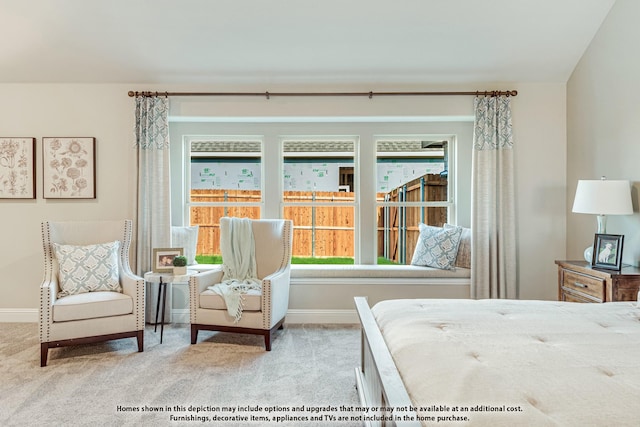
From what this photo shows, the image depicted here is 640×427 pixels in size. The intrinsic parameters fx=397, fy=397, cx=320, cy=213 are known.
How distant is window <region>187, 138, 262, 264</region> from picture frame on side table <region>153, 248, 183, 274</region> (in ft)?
2.68

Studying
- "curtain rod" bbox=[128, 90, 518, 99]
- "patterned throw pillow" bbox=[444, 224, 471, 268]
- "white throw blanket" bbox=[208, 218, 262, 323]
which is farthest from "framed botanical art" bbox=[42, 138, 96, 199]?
"patterned throw pillow" bbox=[444, 224, 471, 268]

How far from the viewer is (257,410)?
7.22 ft

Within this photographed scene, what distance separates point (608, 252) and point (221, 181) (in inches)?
138

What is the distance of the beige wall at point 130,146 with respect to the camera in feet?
12.5

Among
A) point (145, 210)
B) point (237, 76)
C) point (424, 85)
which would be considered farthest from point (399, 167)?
point (145, 210)

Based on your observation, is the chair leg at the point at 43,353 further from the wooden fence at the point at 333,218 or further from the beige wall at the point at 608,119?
the beige wall at the point at 608,119

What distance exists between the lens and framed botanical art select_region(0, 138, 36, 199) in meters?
3.84

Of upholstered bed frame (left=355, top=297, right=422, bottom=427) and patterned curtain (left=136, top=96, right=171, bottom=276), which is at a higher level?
patterned curtain (left=136, top=96, right=171, bottom=276)

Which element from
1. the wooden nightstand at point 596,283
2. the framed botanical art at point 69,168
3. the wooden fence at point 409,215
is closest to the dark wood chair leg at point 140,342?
the framed botanical art at point 69,168

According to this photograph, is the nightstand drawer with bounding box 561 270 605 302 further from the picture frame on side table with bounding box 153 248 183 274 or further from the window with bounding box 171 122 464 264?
the picture frame on side table with bounding box 153 248 183 274

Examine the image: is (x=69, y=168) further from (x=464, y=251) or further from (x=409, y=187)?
(x=464, y=251)

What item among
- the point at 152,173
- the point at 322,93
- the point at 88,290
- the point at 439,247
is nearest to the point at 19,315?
the point at 88,290

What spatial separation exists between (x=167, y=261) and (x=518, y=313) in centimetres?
279

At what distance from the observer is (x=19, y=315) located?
12.8 feet
